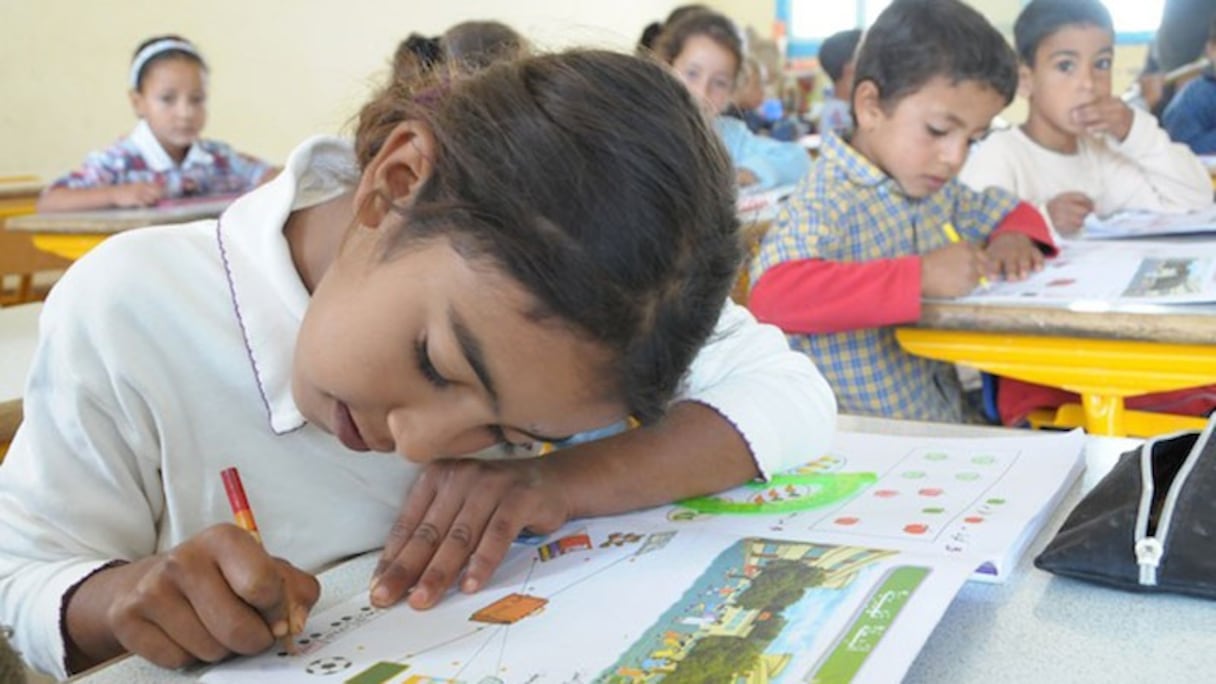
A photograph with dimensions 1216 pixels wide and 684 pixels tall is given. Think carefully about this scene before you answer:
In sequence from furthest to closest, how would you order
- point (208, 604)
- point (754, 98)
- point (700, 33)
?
point (754, 98)
point (700, 33)
point (208, 604)

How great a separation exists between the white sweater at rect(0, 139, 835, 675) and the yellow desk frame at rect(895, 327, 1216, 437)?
2.09 feet

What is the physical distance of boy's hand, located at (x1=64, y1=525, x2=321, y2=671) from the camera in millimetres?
639

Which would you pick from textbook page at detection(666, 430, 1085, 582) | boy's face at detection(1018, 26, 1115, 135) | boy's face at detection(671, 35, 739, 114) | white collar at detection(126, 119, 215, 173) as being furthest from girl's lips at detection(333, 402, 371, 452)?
white collar at detection(126, 119, 215, 173)

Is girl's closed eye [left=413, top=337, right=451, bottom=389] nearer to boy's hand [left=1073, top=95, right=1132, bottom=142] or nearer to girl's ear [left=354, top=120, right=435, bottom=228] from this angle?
girl's ear [left=354, top=120, right=435, bottom=228]

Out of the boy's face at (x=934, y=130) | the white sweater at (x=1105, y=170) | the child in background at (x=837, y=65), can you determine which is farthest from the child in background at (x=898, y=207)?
the child in background at (x=837, y=65)

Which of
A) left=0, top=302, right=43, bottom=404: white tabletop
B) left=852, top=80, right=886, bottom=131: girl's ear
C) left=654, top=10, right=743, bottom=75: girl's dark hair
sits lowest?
left=0, top=302, right=43, bottom=404: white tabletop

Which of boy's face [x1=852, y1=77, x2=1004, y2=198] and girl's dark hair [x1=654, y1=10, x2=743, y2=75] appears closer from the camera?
boy's face [x1=852, y1=77, x2=1004, y2=198]

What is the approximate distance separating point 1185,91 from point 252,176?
9.60 feet

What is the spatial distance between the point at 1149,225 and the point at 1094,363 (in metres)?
0.71

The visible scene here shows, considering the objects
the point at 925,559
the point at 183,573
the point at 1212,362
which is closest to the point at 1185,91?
the point at 1212,362

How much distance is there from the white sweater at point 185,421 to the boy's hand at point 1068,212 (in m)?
1.41

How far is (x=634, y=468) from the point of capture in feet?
2.95

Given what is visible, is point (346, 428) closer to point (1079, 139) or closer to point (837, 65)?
point (1079, 139)

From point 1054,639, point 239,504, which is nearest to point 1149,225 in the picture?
point 1054,639
